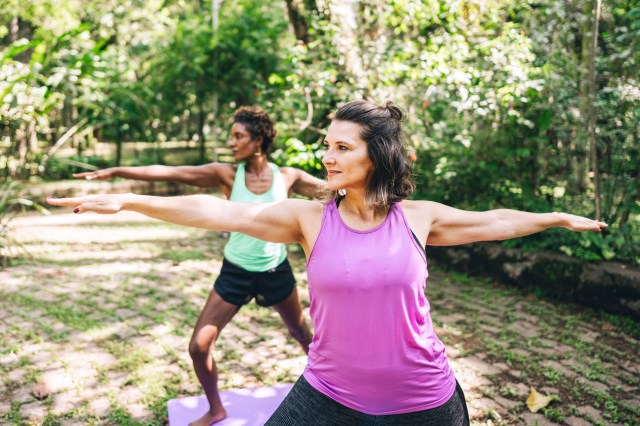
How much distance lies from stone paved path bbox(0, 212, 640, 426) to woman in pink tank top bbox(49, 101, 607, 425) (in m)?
1.85

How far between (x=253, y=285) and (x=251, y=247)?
24cm

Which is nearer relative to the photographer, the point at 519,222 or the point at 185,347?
the point at 519,222

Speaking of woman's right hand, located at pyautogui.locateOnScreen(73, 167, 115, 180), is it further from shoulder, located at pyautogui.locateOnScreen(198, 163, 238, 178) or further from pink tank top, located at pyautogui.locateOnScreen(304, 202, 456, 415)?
pink tank top, located at pyautogui.locateOnScreen(304, 202, 456, 415)

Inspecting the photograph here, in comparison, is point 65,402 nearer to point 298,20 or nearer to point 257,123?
point 257,123

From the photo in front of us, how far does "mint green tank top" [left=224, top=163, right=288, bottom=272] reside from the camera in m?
3.47

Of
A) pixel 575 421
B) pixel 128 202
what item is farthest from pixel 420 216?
pixel 575 421

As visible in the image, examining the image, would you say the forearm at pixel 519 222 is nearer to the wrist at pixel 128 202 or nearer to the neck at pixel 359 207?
the neck at pixel 359 207

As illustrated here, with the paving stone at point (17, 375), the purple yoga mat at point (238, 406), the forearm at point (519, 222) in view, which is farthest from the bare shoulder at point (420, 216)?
the paving stone at point (17, 375)

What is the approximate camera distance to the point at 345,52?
21.2ft

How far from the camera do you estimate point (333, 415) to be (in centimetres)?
206

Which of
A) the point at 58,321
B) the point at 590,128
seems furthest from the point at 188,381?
the point at 590,128

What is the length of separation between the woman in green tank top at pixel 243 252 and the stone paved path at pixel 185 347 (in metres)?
0.69

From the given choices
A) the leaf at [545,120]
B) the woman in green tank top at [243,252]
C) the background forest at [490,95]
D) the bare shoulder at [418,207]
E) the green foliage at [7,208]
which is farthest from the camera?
the green foliage at [7,208]

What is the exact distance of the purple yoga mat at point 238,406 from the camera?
Result: 3.47 meters
